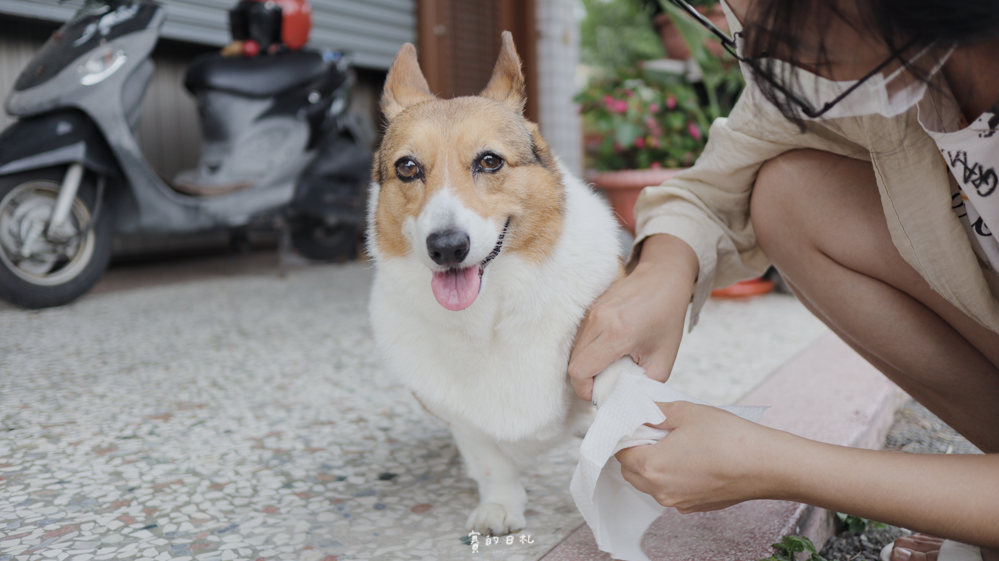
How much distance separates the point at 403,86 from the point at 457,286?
579mm

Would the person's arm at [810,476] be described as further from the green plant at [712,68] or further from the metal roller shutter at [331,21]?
the metal roller shutter at [331,21]

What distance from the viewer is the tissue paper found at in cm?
94

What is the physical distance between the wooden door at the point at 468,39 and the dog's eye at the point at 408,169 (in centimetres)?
394

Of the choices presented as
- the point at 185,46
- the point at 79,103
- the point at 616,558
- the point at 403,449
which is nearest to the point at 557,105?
the point at 185,46

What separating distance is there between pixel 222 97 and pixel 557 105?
3.61m

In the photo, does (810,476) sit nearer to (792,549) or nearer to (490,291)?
(792,549)

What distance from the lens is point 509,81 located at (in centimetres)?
138

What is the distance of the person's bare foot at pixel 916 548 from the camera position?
106 cm

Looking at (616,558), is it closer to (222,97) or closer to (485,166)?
(485,166)

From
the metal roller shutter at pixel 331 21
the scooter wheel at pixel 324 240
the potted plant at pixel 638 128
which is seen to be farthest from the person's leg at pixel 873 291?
the metal roller shutter at pixel 331 21

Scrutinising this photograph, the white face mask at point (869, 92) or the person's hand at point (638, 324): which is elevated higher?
the white face mask at point (869, 92)

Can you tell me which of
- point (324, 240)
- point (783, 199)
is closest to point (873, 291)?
point (783, 199)

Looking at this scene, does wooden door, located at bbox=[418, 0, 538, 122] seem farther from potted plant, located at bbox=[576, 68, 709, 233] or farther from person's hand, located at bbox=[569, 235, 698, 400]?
person's hand, located at bbox=[569, 235, 698, 400]

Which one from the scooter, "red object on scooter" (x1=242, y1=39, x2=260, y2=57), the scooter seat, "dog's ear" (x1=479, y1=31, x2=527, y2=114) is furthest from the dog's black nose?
"red object on scooter" (x1=242, y1=39, x2=260, y2=57)
